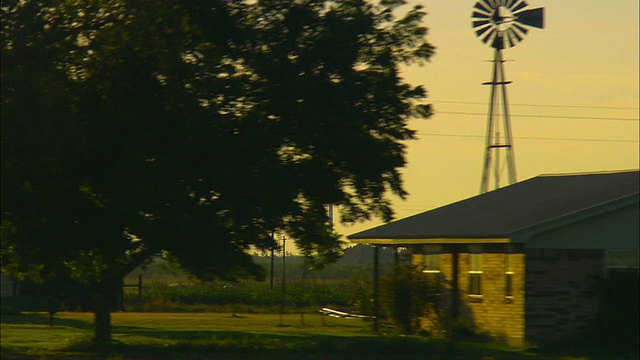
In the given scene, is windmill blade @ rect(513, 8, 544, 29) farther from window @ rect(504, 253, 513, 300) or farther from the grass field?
window @ rect(504, 253, 513, 300)

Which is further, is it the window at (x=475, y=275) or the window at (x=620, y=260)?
the window at (x=475, y=275)

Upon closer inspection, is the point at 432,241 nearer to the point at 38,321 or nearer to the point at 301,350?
the point at 301,350

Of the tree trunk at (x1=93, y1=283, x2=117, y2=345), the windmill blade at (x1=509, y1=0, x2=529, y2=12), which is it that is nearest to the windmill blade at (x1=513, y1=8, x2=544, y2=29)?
the windmill blade at (x1=509, y1=0, x2=529, y2=12)

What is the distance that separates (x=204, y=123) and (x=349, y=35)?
4100 millimetres

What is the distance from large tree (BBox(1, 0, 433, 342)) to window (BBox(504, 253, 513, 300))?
3943 millimetres

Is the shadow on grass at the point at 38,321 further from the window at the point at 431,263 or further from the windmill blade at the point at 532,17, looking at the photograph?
the windmill blade at the point at 532,17

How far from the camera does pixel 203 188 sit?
2702 centimetres

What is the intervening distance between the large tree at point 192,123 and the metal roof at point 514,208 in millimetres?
4122

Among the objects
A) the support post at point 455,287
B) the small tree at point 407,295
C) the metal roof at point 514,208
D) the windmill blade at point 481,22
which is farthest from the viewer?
the windmill blade at point 481,22

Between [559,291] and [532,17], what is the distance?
53.8 ft

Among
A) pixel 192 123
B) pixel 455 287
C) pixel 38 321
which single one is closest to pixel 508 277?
pixel 455 287

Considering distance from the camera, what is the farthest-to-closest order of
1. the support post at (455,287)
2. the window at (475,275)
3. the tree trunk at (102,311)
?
the support post at (455,287), the window at (475,275), the tree trunk at (102,311)

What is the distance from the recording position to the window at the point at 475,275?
107 feet

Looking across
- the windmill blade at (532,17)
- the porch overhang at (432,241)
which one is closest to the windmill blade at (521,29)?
the windmill blade at (532,17)
